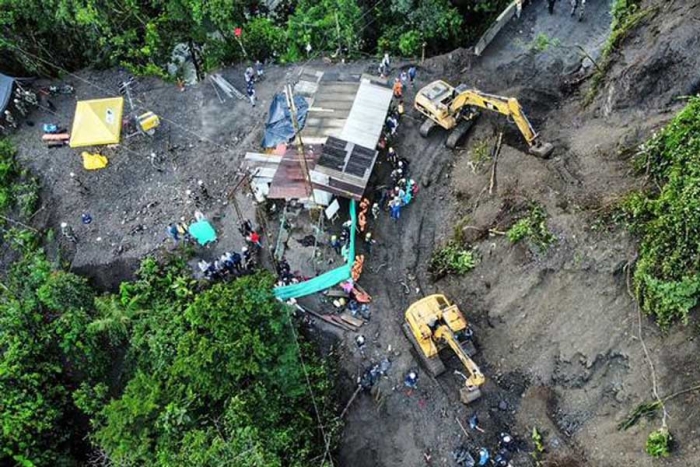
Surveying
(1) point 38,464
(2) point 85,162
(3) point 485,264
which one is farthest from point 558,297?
(2) point 85,162

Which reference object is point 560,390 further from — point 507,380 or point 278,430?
point 278,430

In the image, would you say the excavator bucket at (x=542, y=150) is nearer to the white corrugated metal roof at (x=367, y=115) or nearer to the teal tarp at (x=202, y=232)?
the white corrugated metal roof at (x=367, y=115)

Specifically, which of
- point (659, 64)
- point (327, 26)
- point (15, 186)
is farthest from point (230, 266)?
point (659, 64)

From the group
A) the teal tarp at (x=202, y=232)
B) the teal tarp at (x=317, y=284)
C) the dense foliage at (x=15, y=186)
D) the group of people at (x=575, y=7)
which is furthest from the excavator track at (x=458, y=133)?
the dense foliage at (x=15, y=186)

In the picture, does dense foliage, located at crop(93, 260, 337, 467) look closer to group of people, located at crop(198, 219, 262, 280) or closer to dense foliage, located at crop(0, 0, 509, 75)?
group of people, located at crop(198, 219, 262, 280)

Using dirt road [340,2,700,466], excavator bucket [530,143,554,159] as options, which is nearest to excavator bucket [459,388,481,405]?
dirt road [340,2,700,466]
